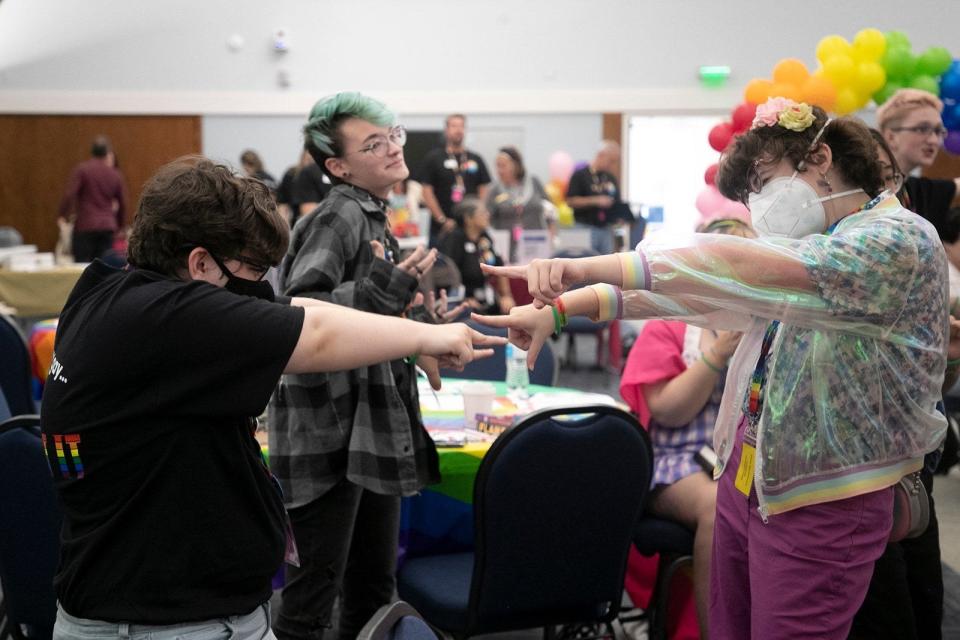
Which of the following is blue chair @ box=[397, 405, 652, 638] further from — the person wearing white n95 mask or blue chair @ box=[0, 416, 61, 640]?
blue chair @ box=[0, 416, 61, 640]

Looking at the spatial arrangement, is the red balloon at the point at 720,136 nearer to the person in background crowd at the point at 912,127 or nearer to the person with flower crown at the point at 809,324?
the person in background crowd at the point at 912,127

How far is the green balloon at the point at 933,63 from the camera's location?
14.3ft

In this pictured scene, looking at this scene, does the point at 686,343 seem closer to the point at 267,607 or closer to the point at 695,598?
the point at 695,598

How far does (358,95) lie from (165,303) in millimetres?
1255

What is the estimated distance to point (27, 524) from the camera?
2.29 meters

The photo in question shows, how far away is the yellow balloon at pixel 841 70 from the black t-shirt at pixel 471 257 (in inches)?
139

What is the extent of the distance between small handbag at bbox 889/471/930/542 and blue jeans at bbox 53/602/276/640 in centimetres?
121

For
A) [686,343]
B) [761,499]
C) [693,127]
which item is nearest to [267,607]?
[761,499]

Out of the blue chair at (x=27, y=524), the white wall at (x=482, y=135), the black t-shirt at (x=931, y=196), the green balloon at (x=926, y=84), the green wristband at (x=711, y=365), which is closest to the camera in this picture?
the blue chair at (x=27, y=524)

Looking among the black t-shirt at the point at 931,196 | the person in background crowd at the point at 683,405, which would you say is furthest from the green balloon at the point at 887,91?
the person in background crowd at the point at 683,405

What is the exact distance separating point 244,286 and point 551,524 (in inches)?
45.0

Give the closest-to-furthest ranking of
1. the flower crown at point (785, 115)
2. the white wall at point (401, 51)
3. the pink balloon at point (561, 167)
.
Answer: the flower crown at point (785, 115) < the pink balloon at point (561, 167) < the white wall at point (401, 51)

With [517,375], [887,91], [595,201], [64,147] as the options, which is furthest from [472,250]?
[64,147]

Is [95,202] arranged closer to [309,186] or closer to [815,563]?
[309,186]
